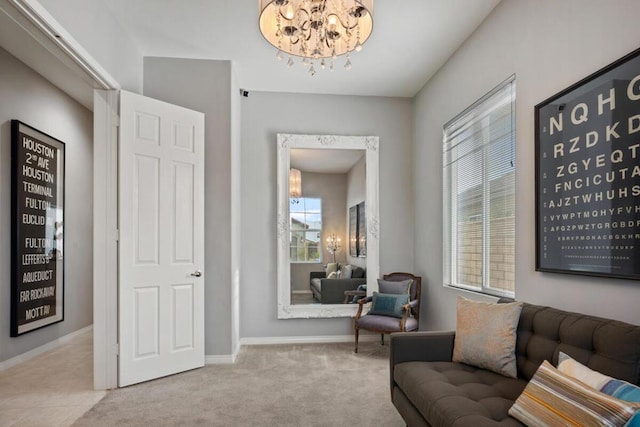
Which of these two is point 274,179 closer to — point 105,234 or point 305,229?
point 305,229

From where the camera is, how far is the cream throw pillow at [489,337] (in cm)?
232

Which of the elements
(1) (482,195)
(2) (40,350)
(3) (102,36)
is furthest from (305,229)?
(2) (40,350)

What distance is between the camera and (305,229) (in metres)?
4.96

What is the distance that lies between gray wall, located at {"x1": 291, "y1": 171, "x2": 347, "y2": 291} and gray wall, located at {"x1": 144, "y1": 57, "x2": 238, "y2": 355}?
3.35ft

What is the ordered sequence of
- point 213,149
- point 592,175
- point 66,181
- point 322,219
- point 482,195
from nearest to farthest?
point 592,175 < point 482,195 < point 213,149 < point 322,219 < point 66,181

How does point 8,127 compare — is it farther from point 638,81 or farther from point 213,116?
point 638,81

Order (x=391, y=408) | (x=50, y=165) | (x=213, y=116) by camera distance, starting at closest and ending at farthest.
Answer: (x=391, y=408)
(x=213, y=116)
(x=50, y=165)

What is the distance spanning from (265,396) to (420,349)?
1.31 metres

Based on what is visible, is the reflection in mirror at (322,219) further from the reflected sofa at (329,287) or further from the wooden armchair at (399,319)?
the wooden armchair at (399,319)

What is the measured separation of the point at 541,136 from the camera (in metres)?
2.64

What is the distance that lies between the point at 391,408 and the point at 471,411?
125 centimetres

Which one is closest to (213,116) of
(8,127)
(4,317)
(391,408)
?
(8,127)

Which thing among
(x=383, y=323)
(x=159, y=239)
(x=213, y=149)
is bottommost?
(x=383, y=323)

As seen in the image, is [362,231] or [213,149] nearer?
[213,149]
